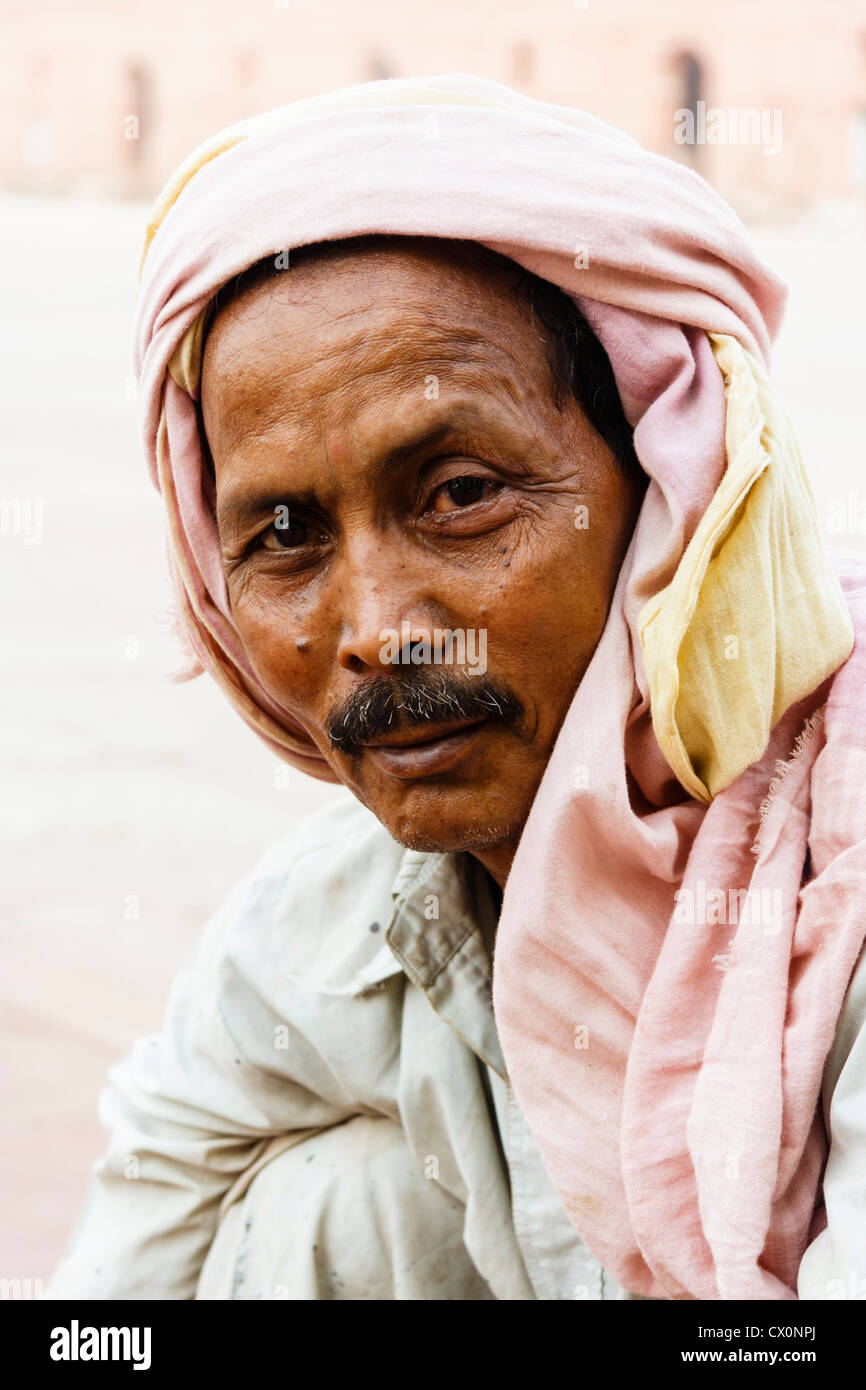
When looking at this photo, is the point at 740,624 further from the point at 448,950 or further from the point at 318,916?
the point at 318,916

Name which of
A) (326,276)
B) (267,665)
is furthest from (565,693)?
(326,276)

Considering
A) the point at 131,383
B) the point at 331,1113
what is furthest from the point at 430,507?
the point at 331,1113

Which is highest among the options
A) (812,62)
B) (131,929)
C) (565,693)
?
(812,62)

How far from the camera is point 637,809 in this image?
2.04 meters

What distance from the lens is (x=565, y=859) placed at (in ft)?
6.43

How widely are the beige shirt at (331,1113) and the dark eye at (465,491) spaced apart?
58cm

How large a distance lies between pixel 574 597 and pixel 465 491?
0.18m

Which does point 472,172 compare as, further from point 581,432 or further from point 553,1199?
point 553,1199

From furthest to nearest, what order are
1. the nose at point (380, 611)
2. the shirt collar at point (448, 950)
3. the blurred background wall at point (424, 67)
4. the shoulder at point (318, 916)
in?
the blurred background wall at point (424, 67), the shoulder at point (318, 916), the shirt collar at point (448, 950), the nose at point (380, 611)

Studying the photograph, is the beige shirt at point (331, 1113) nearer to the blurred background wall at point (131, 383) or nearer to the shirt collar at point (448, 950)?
the shirt collar at point (448, 950)

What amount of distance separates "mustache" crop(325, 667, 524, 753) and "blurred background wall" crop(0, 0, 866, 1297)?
713mm

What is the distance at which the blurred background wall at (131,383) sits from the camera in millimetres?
4895

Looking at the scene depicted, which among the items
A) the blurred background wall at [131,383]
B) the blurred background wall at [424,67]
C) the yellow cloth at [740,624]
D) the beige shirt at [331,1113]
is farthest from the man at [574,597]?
the blurred background wall at [424,67]

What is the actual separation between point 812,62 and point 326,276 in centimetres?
1585
